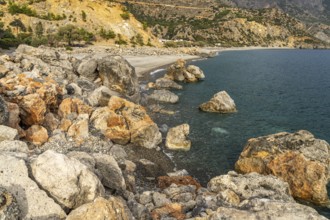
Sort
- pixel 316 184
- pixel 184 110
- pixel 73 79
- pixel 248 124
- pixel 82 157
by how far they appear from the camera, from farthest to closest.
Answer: pixel 184 110 < pixel 73 79 < pixel 248 124 < pixel 316 184 < pixel 82 157

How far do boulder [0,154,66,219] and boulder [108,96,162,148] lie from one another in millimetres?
19745

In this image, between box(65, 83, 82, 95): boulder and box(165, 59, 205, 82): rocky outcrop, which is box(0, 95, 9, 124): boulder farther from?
box(165, 59, 205, 82): rocky outcrop

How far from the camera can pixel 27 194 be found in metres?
13.2

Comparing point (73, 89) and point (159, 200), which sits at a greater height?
point (73, 89)

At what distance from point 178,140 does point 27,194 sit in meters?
22.8

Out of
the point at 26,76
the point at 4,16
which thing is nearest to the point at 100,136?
the point at 26,76

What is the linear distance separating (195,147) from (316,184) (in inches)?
560

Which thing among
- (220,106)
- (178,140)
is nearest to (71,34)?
(220,106)

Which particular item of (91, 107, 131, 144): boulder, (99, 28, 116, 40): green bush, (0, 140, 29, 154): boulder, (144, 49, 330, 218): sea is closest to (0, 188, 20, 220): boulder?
(0, 140, 29, 154): boulder

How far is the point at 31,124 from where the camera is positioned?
1072 inches

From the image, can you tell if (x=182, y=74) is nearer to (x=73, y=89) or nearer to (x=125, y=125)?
(x=73, y=89)

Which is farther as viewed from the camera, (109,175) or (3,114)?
(3,114)

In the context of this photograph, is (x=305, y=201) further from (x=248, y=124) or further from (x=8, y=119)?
(x=8, y=119)

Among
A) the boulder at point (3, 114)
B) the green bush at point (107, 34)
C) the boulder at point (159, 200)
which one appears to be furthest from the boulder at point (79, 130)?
the green bush at point (107, 34)
